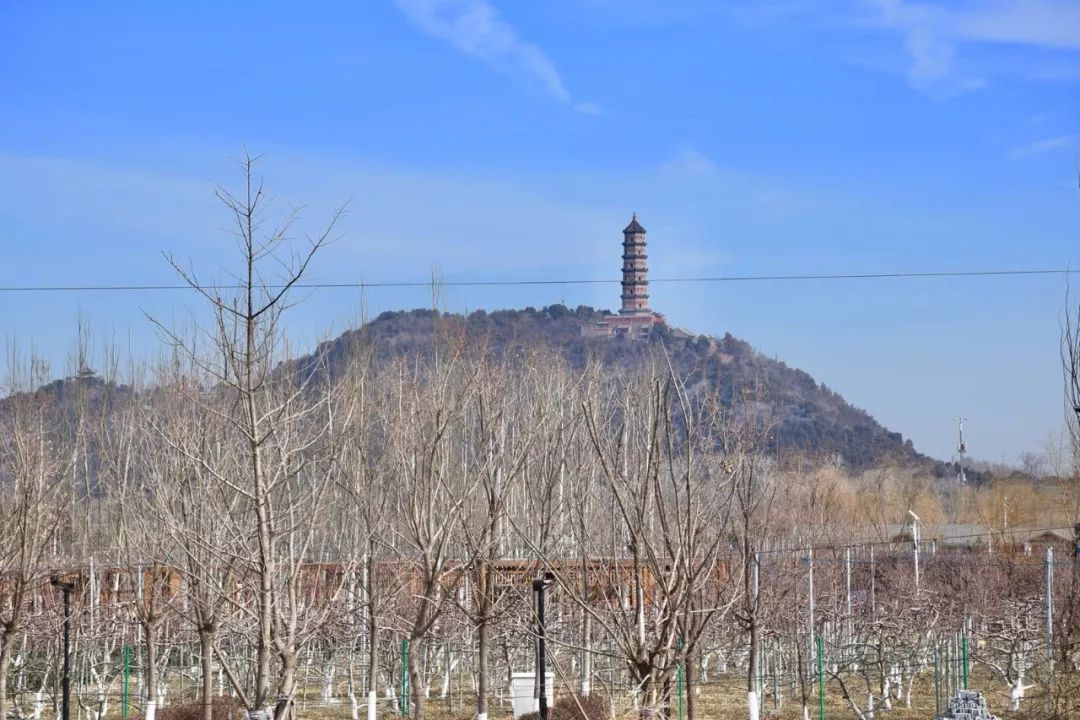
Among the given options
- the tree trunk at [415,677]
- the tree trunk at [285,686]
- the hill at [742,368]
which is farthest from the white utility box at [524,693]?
the hill at [742,368]

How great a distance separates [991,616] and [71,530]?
1789 centimetres

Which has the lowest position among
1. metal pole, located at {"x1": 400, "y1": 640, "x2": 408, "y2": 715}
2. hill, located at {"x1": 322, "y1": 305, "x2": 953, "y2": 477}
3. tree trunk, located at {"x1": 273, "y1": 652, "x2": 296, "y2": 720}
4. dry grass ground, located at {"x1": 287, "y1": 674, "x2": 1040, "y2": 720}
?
dry grass ground, located at {"x1": 287, "y1": 674, "x2": 1040, "y2": 720}

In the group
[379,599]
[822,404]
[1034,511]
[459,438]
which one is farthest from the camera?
[822,404]

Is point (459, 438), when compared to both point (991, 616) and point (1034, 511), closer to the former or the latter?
point (991, 616)

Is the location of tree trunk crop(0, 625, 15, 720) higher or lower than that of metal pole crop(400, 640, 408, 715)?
higher

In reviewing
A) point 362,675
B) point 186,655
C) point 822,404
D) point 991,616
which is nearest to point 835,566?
point 991,616

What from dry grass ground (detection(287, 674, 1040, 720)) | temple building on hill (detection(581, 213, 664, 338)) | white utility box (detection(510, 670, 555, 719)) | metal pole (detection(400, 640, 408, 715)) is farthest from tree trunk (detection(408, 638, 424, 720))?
temple building on hill (detection(581, 213, 664, 338))

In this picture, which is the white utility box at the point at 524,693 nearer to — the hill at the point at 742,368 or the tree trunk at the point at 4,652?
the tree trunk at the point at 4,652

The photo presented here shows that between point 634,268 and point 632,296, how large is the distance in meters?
2.95

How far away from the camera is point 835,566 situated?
26.1 metres

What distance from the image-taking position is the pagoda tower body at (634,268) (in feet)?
361

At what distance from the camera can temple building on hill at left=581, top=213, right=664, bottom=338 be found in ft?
345

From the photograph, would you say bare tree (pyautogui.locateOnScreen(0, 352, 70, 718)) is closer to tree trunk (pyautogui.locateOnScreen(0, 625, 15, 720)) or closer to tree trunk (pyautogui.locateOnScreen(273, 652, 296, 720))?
A: tree trunk (pyautogui.locateOnScreen(0, 625, 15, 720))

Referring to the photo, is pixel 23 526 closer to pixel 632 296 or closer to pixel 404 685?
pixel 404 685
